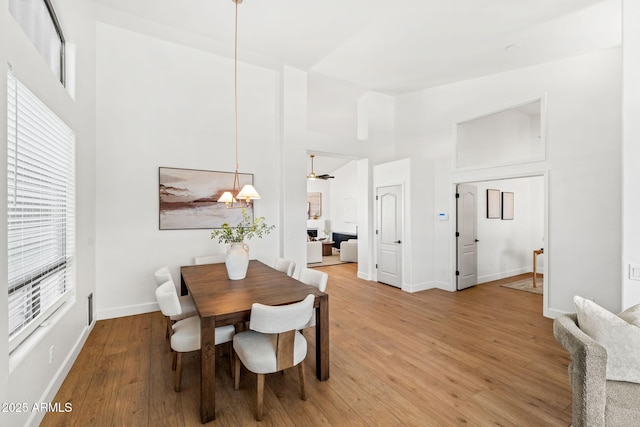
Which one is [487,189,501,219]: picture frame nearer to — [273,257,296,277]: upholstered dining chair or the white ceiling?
the white ceiling

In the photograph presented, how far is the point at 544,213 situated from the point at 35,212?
5.50 metres

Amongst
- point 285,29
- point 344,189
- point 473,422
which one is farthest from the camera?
point 344,189

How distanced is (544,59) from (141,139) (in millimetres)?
5697

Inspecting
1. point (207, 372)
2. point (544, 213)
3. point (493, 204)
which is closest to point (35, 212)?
point (207, 372)

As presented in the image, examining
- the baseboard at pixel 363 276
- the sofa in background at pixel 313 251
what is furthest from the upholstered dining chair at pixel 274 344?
the sofa in background at pixel 313 251

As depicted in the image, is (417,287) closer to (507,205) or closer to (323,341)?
(507,205)

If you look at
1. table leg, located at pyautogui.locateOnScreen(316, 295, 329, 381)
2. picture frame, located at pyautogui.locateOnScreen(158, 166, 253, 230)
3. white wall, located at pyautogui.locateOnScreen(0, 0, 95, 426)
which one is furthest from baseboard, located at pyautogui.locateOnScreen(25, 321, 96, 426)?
table leg, located at pyautogui.locateOnScreen(316, 295, 329, 381)

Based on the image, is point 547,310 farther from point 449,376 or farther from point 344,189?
point 344,189

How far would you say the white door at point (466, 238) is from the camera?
5289 millimetres

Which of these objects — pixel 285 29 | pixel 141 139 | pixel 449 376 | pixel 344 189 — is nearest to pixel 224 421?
pixel 449 376

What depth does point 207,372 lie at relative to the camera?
1.93m

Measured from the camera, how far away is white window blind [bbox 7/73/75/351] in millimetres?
1745

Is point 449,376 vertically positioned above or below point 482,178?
below

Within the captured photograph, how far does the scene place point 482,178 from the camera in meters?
4.68
